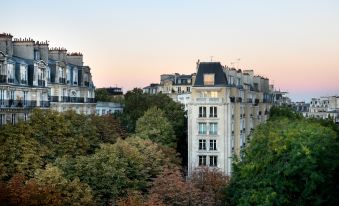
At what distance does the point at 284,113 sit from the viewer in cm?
10050

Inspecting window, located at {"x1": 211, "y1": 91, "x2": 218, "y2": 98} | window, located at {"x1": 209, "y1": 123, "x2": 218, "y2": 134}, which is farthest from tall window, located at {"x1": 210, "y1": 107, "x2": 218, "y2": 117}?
window, located at {"x1": 211, "y1": 91, "x2": 218, "y2": 98}

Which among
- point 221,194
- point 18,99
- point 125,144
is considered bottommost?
point 221,194

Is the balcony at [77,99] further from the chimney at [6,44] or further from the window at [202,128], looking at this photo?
the window at [202,128]

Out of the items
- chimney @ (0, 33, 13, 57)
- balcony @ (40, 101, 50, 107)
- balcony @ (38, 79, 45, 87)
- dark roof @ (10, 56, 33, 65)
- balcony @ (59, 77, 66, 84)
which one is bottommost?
balcony @ (40, 101, 50, 107)

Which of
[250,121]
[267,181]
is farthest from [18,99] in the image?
[250,121]

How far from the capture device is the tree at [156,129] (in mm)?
73625

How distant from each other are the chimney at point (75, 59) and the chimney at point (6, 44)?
19732 millimetres

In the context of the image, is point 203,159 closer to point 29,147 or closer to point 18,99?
point 18,99

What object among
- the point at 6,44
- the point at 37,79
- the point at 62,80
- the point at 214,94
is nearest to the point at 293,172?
the point at 214,94

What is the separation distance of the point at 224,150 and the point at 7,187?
4022 cm

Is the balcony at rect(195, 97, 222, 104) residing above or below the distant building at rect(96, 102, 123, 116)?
above

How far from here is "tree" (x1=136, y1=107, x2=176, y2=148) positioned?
242 feet

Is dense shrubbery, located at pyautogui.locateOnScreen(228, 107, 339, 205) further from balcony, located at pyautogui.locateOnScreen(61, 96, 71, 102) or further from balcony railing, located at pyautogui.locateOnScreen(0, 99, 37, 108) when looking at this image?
balcony, located at pyautogui.locateOnScreen(61, 96, 71, 102)

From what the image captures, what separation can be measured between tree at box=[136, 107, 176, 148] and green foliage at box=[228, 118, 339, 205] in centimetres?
2842
